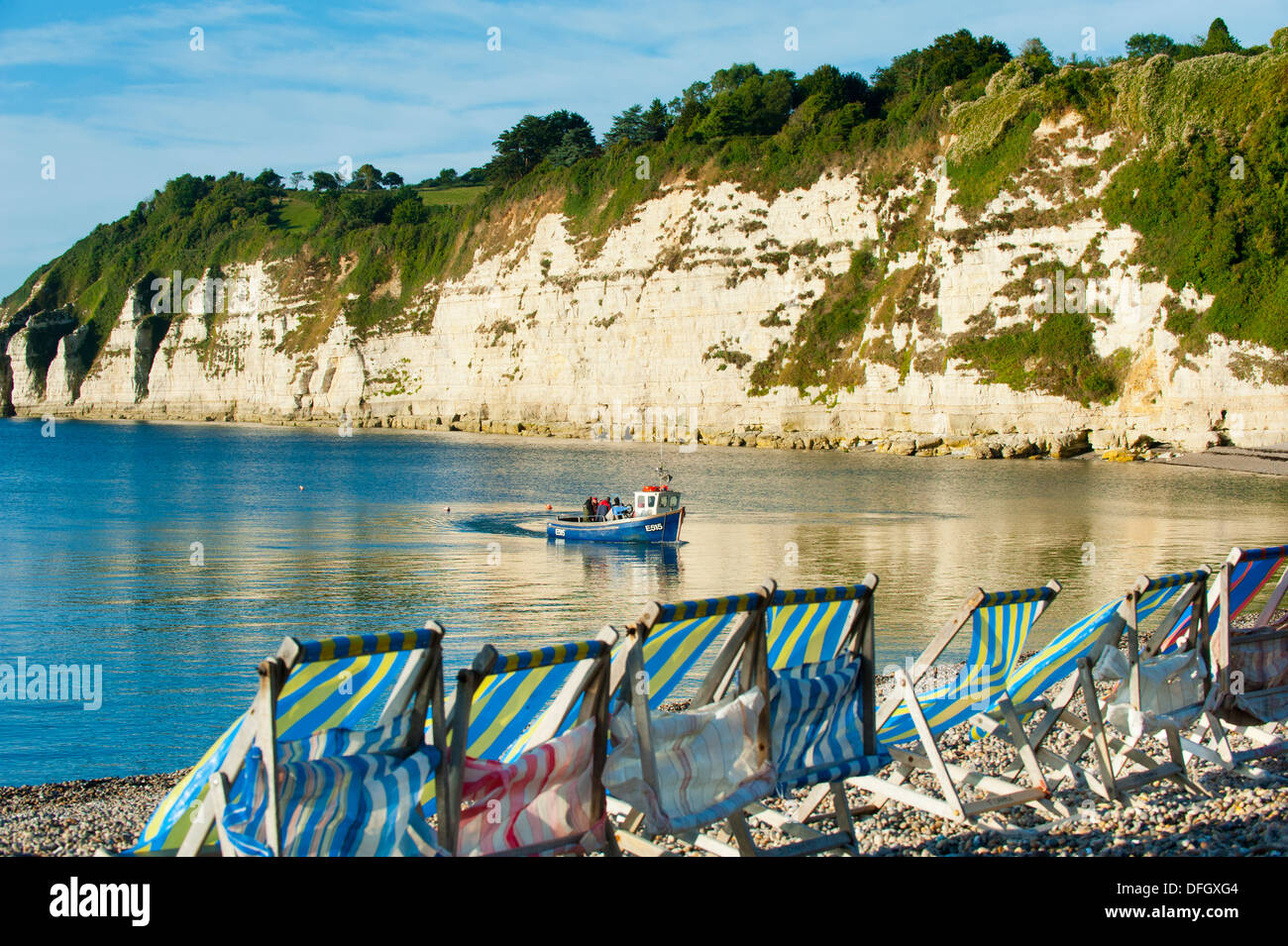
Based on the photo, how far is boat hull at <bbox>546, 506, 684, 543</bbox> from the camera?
3350 cm

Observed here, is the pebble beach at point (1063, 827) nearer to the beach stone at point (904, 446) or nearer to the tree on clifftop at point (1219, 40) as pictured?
the beach stone at point (904, 446)

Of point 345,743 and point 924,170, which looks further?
point 924,170

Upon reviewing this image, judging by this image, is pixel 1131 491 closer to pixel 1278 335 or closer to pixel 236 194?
pixel 1278 335

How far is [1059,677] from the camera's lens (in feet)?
22.9

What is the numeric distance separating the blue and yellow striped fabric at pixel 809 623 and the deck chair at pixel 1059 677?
4.45ft

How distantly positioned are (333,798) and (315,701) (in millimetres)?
375

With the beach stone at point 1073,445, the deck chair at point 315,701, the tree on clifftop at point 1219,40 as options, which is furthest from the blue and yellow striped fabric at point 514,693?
the tree on clifftop at point 1219,40

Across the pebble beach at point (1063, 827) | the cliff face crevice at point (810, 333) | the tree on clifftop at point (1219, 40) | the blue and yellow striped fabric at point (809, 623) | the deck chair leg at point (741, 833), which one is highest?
the tree on clifftop at point (1219, 40)

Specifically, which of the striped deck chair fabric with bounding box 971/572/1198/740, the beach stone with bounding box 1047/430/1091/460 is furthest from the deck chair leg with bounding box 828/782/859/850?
the beach stone with bounding box 1047/430/1091/460

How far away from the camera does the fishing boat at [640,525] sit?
33.6 metres

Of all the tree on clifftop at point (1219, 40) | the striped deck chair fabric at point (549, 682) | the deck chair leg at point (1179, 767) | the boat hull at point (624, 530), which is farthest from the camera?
the tree on clifftop at point (1219, 40)

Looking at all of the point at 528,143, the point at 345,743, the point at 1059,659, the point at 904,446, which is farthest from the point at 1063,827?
the point at 528,143

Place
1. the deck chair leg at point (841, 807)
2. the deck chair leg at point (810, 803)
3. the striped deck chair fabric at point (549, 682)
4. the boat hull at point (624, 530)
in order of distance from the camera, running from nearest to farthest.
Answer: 1. the striped deck chair fabric at point (549, 682)
2. the deck chair leg at point (841, 807)
3. the deck chair leg at point (810, 803)
4. the boat hull at point (624, 530)

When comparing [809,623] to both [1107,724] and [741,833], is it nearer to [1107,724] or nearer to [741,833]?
[741,833]
